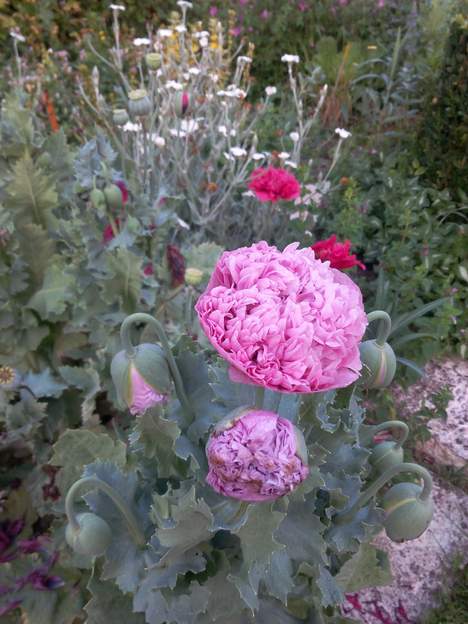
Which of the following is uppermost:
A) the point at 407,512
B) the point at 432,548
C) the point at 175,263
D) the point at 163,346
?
the point at 163,346

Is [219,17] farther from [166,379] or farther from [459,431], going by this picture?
[166,379]

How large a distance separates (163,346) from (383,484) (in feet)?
1.55

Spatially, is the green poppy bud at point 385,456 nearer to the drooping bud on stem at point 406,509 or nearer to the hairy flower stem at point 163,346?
the drooping bud on stem at point 406,509

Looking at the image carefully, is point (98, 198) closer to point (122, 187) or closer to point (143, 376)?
point (122, 187)

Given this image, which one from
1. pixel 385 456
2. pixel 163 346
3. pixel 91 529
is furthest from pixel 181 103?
pixel 91 529

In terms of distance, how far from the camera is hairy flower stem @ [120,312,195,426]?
0.86 metres

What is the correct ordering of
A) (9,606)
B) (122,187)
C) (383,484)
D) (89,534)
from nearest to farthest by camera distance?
1. (89,534)
2. (383,484)
3. (9,606)
4. (122,187)

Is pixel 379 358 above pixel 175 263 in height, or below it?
above

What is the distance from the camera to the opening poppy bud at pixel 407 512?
39.7 inches

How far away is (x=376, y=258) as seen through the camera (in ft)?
8.64

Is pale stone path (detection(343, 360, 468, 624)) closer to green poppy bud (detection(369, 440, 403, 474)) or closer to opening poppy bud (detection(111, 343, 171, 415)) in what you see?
green poppy bud (detection(369, 440, 403, 474))

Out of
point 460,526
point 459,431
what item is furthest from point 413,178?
point 460,526

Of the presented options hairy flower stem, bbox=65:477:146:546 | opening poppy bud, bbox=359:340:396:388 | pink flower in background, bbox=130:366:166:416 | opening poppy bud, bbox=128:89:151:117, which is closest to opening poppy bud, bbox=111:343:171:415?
pink flower in background, bbox=130:366:166:416

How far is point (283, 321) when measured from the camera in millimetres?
761
